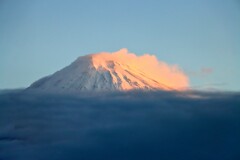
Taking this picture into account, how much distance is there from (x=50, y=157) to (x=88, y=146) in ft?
45.9

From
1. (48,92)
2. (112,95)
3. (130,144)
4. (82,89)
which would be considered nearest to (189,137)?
(130,144)

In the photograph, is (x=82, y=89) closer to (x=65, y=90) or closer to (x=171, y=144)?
(x=65, y=90)

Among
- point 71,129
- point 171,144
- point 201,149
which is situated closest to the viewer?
point 201,149

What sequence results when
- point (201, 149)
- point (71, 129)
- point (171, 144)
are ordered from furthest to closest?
point (71, 129), point (171, 144), point (201, 149)

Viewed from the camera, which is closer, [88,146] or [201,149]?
[201,149]

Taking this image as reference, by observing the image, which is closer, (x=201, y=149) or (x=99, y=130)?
(x=201, y=149)

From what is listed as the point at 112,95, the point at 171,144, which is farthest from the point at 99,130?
the point at 171,144

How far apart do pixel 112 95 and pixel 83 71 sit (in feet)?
41.7

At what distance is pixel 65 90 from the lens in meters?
134

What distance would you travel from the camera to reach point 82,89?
13538 centimetres

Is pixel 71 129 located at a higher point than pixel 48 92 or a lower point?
lower

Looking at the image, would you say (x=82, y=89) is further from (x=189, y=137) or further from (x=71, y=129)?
(x=189, y=137)

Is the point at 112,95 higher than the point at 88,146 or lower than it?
higher

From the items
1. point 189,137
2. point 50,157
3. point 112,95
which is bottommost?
point 50,157
